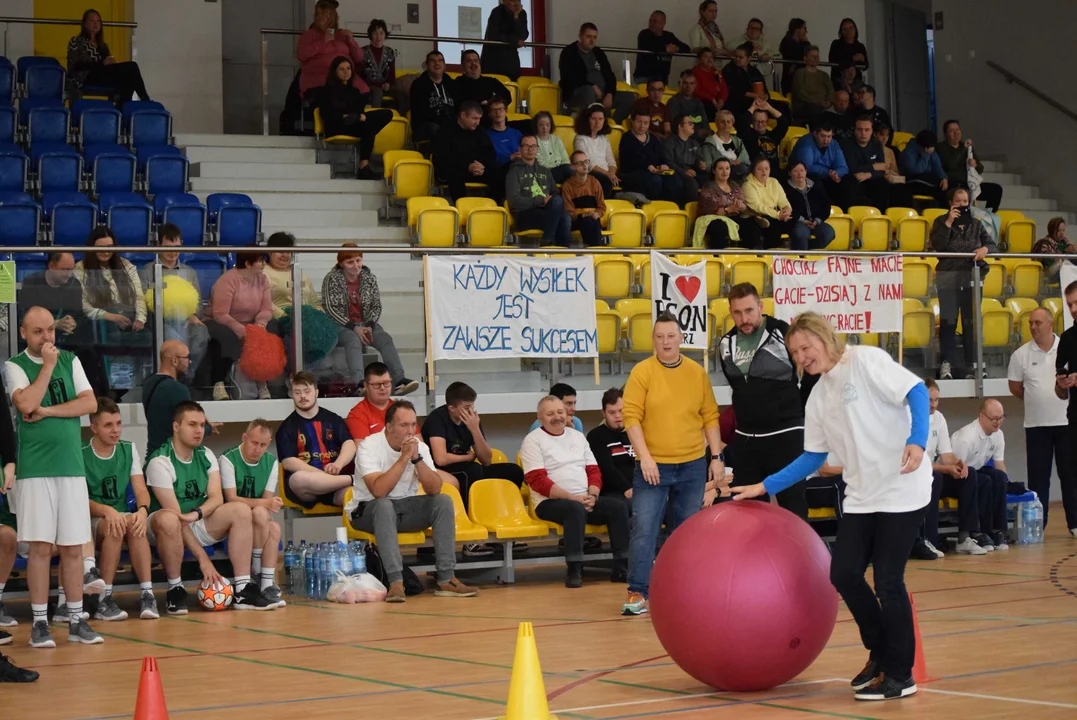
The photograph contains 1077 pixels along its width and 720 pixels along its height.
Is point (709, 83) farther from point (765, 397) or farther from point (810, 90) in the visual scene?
point (765, 397)

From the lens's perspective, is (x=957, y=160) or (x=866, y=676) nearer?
(x=866, y=676)

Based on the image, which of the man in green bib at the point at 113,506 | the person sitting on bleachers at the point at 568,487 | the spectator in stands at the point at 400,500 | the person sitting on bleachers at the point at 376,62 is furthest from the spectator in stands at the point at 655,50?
the man in green bib at the point at 113,506

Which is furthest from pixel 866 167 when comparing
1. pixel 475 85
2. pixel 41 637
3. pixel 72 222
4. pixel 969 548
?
pixel 41 637

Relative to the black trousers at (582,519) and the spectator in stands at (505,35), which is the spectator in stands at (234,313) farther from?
the spectator in stands at (505,35)

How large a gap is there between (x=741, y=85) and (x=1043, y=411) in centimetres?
753

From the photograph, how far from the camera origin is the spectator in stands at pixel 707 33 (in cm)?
1936

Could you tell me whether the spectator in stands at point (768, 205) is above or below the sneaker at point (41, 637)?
above

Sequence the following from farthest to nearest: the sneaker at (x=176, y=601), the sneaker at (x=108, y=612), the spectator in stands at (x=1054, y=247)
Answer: the spectator in stands at (x=1054, y=247) < the sneaker at (x=176, y=601) < the sneaker at (x=108, y=612)

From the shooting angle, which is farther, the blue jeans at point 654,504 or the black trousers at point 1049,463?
the black trousers at point 1049,463

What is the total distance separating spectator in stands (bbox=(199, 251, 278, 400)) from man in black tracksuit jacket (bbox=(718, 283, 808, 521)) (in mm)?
3651

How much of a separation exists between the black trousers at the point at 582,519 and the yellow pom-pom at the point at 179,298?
2.95 m

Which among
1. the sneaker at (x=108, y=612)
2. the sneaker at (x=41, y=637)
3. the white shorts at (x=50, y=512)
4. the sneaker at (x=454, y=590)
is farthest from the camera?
the sneaker at (x=454, y=590)

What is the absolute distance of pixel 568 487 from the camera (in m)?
10.4

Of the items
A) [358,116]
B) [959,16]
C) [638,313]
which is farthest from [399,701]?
[959,16]
